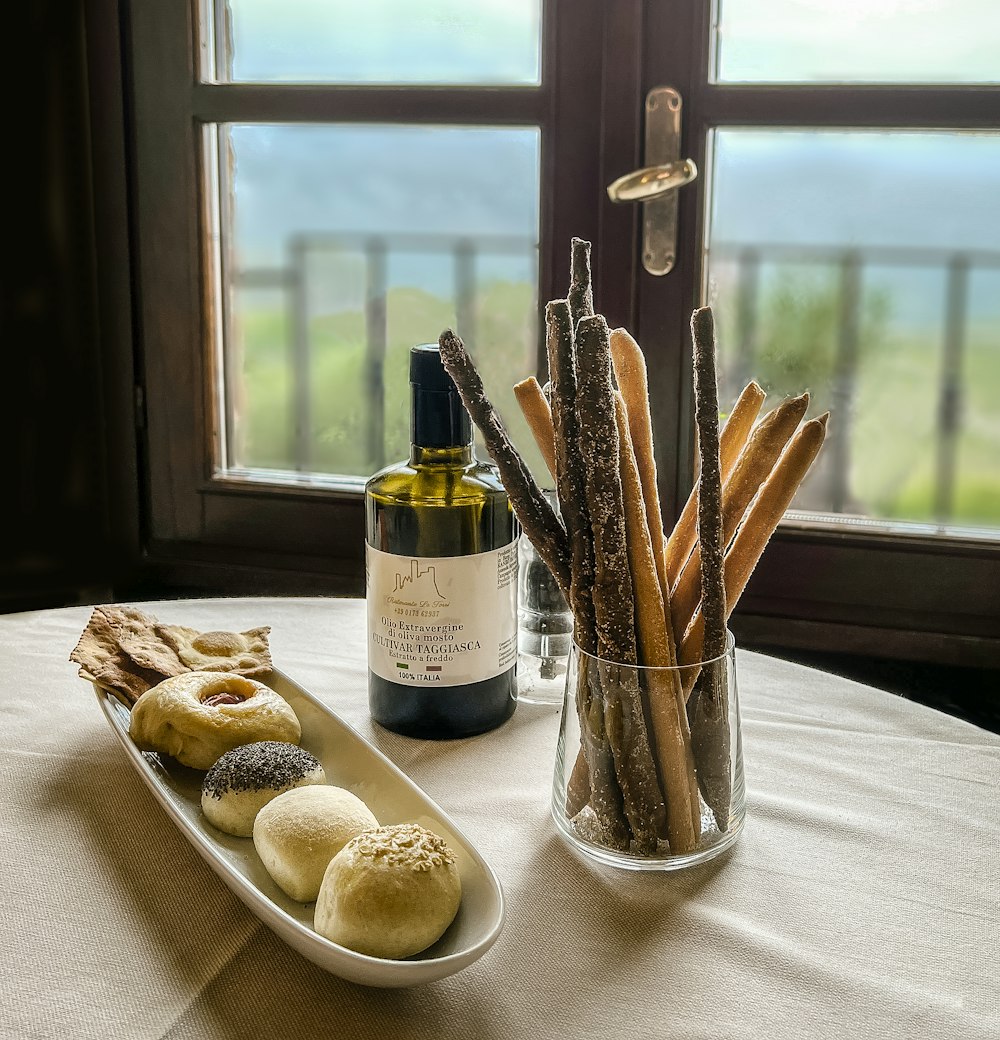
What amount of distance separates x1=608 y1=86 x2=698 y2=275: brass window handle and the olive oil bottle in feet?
2.14

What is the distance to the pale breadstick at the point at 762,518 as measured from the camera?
58 cm

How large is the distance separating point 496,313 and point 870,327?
1.56ft

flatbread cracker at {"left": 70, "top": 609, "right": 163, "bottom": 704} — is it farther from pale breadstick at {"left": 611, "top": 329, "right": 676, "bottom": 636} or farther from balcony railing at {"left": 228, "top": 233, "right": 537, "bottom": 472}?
balcony railing at {"left": 228, "top": 233, "right": 537, "bottom": 472}

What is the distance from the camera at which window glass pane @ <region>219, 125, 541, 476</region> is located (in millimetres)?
1437

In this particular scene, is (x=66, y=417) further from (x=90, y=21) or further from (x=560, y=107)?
(x=560, y=107)

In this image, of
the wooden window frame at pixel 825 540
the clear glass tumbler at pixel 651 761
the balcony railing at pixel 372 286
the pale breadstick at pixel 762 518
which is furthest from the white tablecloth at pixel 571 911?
the balcony railing at pixel 372 286

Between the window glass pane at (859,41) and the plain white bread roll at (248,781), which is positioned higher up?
the window glass pane at (859,41)

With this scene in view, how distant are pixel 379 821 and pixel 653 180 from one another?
0.90 m

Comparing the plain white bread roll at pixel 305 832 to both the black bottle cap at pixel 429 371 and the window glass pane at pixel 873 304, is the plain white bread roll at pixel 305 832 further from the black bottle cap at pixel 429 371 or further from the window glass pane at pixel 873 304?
the window glass pane at pixel 873 304

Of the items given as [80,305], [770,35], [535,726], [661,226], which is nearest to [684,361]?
[661,226]

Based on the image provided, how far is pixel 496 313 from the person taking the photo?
148 centimetres

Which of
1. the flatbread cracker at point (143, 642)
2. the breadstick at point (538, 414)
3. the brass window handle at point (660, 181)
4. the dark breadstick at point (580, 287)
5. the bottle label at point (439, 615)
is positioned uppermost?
the brass window handle at point (660, 181)

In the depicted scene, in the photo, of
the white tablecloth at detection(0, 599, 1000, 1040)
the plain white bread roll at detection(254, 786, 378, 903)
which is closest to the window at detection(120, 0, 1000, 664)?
the white tablecloth at detection(0, 599, 1000, 1040)

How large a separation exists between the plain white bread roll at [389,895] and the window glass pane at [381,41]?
1.09 meters
